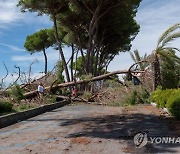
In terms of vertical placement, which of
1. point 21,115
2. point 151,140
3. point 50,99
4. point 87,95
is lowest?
point 151,140

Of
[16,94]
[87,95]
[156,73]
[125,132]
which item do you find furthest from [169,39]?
[125,132]

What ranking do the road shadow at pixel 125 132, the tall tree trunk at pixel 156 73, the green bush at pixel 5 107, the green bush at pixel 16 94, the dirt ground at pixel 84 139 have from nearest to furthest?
the dirt ground at pixel 84 139 → the road shadow at pixel 125 132 → the green bush at pixel 5 107 → the green bush at pixel 16 94 → the tall tree trunk at pixel 156 73

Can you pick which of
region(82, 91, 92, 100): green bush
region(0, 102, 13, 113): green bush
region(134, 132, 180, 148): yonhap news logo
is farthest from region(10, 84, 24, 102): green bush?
region(134, 132, 180, 148): yonhap news logo

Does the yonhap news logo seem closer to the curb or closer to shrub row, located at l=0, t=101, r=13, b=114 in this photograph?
the curb

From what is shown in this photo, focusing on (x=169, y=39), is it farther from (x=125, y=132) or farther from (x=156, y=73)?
(x=125, y=132)

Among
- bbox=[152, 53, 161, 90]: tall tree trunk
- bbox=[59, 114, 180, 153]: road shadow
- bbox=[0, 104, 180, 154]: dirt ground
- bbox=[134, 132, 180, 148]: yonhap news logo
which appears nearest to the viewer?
bbox=[0, 104, 180, 154]: dirt ground

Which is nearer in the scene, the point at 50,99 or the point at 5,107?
the point at 5,107

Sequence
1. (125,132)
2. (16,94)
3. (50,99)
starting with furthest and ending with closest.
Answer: (50,99)
(16,94)
(125,132)

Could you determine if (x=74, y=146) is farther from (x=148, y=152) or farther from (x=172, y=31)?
(x=172, y=31)

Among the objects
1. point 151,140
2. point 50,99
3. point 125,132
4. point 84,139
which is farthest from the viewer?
point 50,99

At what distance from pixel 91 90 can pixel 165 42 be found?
233 inches

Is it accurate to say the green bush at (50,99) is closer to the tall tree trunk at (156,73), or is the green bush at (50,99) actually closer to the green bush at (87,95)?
the green bush at (87,95)

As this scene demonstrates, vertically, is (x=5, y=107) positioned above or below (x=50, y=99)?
below

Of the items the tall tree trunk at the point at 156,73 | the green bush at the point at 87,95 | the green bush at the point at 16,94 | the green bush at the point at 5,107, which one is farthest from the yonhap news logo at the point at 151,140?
the green bush at the point at 87,95
